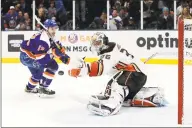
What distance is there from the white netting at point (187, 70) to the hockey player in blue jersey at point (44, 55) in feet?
4.91

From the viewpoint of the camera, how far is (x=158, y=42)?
7277 mm

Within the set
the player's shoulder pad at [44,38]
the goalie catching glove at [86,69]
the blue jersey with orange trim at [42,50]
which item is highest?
the player's shoulder pad at [44,38]

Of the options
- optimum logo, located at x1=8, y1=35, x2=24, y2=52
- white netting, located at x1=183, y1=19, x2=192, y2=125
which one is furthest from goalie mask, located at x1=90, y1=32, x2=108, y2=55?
optimum logo, located at x1=8, y1=35, x2=24, y2=52

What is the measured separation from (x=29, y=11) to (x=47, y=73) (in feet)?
10.3

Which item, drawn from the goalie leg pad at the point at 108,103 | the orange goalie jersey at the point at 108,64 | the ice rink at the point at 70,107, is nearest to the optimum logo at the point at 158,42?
the ice rink at the point at 70,107

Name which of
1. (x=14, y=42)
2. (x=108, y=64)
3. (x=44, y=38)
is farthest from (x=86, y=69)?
(x=14, y=42)

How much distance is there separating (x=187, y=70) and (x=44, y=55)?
70.6 inches

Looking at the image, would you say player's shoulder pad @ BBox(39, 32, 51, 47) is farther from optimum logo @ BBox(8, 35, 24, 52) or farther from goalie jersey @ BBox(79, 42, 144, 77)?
optimum logo @ BBox(8, 35, 24, 52)

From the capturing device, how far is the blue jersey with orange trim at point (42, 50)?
16.4 ft

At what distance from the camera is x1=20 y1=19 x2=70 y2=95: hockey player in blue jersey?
197 inches

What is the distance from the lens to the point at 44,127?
12.3 ft

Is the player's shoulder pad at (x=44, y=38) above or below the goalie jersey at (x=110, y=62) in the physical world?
above

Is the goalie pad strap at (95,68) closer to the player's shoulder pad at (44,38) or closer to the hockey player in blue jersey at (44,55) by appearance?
the hockey player in blue jersey at (44,55)

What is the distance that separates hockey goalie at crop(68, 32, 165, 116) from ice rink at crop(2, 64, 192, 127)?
0.09m
